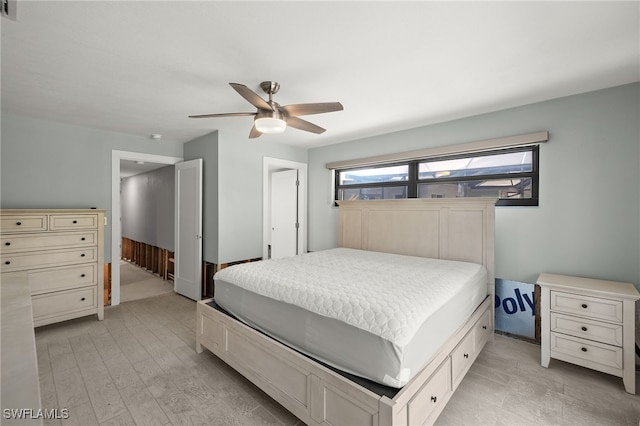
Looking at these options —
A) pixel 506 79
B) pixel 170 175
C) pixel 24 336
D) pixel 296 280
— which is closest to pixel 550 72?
pixel 506 79

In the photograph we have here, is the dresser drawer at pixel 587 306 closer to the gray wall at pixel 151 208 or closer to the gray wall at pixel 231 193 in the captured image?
the gray wall at pixel 231 193

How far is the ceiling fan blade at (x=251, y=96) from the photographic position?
72.5 inches

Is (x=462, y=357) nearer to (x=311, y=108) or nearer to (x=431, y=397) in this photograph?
(x=431, y=397)

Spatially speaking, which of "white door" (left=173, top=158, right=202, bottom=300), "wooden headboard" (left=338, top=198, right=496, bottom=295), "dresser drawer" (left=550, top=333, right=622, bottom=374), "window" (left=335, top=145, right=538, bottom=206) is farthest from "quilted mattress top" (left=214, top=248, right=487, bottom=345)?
"white door" (left=173, top=158, right=202, bottom=300)

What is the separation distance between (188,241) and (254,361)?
2.75 meters

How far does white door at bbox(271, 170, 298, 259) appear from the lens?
505cm

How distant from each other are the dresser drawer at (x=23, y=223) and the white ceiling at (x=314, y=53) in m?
1.14

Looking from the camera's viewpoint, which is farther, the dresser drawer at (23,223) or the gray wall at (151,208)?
the gray wall at (151,208)

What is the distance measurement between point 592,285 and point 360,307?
2.11 m

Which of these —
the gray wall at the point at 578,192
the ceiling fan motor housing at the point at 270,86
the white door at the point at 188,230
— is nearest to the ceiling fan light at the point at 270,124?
the ceiling fan motor housing at the point at 270,86

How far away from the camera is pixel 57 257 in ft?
9.89

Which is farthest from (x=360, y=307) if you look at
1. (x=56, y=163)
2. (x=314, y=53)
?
(x=56, y=163)

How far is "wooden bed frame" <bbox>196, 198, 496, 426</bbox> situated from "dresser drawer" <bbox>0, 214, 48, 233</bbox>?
1.95 metres

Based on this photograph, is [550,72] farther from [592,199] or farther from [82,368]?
[82,368]
